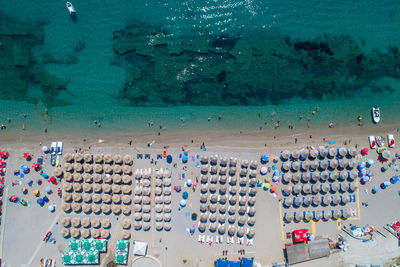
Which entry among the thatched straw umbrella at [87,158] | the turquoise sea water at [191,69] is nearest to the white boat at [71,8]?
the turquoise sea water at [191,69]

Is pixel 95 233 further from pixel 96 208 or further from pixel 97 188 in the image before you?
pixel 97 188

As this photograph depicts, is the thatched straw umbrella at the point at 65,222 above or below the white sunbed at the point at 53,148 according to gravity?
below

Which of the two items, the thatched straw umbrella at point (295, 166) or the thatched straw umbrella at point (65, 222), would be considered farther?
the thatched straw umbrella at point (295, 166)

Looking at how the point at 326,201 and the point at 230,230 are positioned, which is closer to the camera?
the point at 230,230

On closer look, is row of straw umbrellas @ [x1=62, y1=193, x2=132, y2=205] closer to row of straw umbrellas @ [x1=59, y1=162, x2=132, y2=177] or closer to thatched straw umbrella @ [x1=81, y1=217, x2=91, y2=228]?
thatched straw umbrella @ [x1=81, y1=217, x2=91, y2=228]

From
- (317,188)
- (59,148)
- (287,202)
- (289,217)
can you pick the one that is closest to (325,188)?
(317,188)

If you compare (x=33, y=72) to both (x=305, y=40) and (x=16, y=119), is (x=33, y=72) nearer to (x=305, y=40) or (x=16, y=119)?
(x=16, y=119)

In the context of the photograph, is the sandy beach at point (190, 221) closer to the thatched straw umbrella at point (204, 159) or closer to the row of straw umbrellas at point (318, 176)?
the thatched straw umbrella at point (204, 159)

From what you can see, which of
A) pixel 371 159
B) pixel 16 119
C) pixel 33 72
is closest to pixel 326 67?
pixel 371 159
